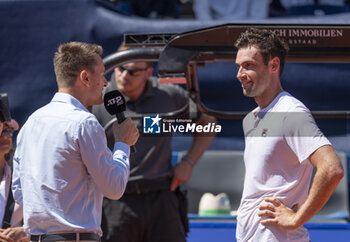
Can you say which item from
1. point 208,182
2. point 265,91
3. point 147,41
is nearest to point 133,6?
point 208,182

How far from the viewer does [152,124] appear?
301cm

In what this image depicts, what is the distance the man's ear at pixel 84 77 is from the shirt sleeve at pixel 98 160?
18 centimetres

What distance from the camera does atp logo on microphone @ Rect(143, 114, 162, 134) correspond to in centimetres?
301

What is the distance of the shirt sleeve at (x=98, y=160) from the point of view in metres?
2.54

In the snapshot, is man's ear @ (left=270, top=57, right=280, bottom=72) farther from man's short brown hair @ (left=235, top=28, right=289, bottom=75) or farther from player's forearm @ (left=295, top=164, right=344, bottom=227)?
player's forearm @ (left=295, top=164, right=344, bottom=227)

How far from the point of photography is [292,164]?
2.55 meters

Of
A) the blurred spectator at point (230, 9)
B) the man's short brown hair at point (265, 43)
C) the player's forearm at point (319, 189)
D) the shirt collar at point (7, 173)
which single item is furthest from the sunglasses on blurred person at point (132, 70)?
the blurred spectator at point (230, 9)

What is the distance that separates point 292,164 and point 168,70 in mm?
741

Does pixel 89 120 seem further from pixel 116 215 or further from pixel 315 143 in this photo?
pixel 116 215

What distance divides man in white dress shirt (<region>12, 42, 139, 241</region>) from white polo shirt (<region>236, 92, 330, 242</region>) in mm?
509

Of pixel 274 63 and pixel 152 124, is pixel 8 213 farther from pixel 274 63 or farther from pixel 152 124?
pixel 274 63

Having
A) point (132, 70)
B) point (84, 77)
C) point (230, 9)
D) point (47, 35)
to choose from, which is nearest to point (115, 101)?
point (84, 77)

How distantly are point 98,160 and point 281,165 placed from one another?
689mm

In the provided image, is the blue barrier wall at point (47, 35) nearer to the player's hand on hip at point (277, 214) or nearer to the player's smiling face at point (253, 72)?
the player's smiling face at point (253, 72)
